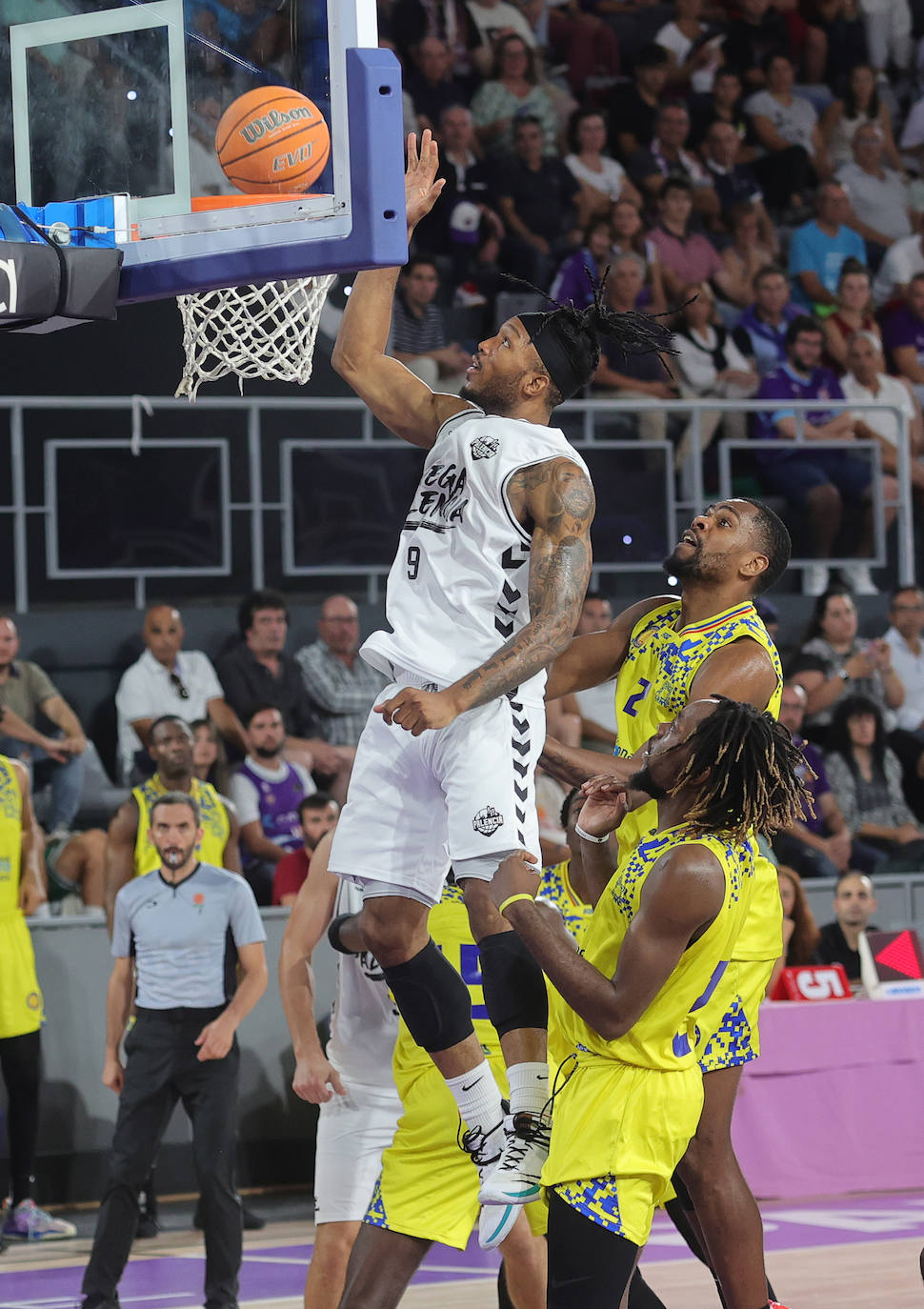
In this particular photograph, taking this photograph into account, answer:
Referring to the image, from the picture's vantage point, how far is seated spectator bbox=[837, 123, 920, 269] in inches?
556

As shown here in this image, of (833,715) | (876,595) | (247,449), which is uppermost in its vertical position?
(247,449)

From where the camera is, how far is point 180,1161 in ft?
28.8

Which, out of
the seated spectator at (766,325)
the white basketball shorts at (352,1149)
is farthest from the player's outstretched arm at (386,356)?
the seated spectator at (766,325)

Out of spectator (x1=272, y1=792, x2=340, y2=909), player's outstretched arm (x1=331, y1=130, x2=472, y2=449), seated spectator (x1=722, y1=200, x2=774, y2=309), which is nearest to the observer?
player's outstretched arm (x1=331, y1=130, x2=472, y2=449)

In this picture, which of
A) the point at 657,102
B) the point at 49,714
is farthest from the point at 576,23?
the point at 49,714

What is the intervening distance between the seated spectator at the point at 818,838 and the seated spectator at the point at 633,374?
2164 millimetres

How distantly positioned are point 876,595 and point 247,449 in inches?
171

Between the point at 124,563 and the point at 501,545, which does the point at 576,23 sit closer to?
the point at 124,563

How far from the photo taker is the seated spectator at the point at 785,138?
14055mm

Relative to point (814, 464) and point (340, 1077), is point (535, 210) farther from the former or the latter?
point (340, 1077)

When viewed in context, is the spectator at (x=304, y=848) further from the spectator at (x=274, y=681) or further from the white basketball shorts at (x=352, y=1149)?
the white basketball shorts at (x=352, y=1149)

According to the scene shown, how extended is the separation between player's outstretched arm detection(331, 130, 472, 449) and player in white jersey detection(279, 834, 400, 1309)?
4.81ft

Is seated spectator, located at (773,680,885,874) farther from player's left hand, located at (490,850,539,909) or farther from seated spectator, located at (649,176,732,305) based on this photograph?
player's left hand, located at (490,850,539,909)

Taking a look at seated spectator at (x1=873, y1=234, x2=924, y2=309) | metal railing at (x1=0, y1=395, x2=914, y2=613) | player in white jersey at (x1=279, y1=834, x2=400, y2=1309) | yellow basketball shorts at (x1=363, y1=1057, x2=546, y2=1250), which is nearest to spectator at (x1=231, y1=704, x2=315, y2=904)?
metal railing at (x1=0, y1=395, x2=914, y2=613)
